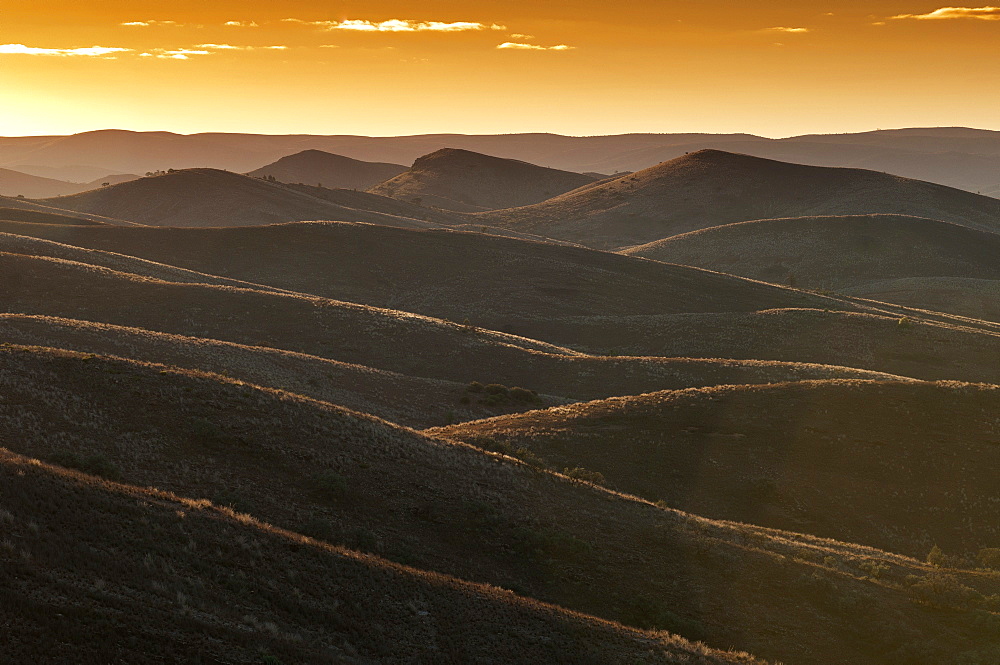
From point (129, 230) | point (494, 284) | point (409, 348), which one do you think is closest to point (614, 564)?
point (409, 348)

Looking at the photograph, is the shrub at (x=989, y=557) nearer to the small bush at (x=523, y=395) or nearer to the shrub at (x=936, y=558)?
the shrub at (x=936, y=558)

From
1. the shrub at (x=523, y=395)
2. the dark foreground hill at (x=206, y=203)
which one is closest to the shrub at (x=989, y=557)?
the shrub at (x=523, y=395)

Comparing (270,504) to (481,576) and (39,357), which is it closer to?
(481,576)

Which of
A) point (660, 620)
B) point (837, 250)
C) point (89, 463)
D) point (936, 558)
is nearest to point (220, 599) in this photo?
point (89, 463)

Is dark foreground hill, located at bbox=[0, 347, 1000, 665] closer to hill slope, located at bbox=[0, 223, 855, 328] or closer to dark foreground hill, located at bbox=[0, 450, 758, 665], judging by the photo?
dark foreground hill, located at bbox=[0, 450, 758, 665]

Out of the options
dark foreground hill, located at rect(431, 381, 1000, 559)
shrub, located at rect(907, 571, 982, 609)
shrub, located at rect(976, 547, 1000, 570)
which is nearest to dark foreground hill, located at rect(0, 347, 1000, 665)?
shrub, located at rect(907, 571, 982, 609)

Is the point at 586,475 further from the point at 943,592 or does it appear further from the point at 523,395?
the point at 523,395

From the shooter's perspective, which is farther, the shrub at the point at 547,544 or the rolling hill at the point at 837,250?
the rolling hill at the point at 837,250
